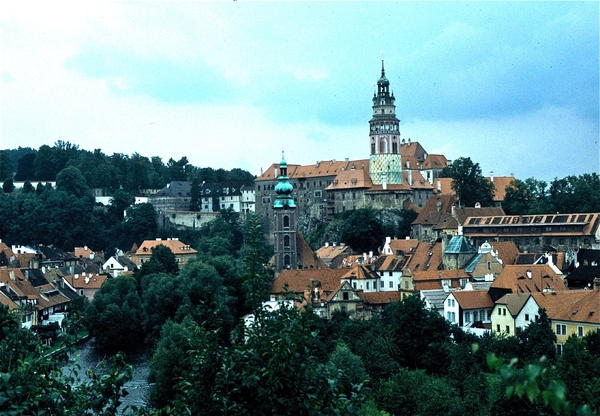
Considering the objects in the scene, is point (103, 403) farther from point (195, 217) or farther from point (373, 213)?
point (195, 217)

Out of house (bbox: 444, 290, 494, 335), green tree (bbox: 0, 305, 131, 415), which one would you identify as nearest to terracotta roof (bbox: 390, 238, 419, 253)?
house (bbox: 444, 290, 494, 335)

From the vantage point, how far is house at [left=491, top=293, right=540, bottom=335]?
33.9 m

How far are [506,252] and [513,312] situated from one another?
15.9 m

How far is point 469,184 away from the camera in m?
70.6

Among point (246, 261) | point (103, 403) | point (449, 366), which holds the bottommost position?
point (449, 366)

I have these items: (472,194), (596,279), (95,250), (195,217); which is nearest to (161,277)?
(596,279)

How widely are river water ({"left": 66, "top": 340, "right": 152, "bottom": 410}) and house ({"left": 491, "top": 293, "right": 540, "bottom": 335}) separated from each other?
1370 cm

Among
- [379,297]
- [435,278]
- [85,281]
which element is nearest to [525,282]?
[435,278]

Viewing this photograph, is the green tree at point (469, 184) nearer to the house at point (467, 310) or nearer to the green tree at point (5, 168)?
the house at point (467, 310)

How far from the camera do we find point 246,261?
9.28 m

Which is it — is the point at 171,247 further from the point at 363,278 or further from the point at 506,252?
the point at 506,252

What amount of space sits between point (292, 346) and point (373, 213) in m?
62.7

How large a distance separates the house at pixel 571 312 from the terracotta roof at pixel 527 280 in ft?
11.9

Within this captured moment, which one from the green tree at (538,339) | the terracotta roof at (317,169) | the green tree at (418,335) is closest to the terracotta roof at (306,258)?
the green tree at (418,335)
